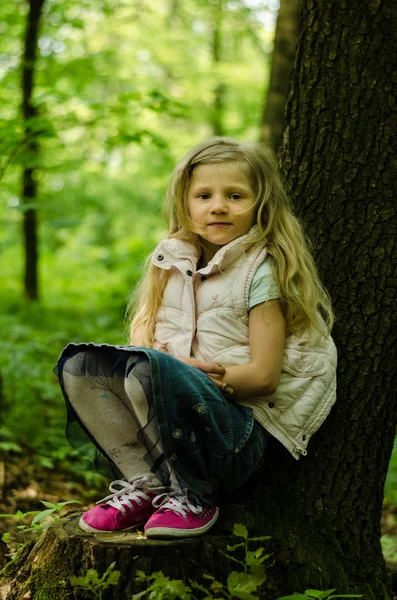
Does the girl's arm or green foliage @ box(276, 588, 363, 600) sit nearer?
green foliage @ box(276, 588, 363, 600)

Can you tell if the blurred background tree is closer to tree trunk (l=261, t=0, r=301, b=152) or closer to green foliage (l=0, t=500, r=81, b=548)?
tree trunk (l=261, t=0, r=301, b=152)

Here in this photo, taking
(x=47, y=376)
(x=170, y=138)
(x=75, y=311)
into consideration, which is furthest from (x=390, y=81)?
(x=170, y=138)

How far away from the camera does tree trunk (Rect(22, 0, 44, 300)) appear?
754cm

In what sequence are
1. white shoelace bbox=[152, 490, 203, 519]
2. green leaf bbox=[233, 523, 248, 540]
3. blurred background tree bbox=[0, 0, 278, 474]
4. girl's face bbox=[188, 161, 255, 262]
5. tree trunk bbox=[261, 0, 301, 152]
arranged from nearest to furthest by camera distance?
green leaf bbox=[233, 523, 248, 540], white shoelace bbox=[152, 490, 203, 519], girl's face bbox=[188, 161, 255, 262], blurred background tree bbox=[0, 0, 278, 474], tree trunk bbox=[261, 0, 301, 152]

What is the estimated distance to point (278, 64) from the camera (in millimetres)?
6250

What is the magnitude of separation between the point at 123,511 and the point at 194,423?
47 centimetres

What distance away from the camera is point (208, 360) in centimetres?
253

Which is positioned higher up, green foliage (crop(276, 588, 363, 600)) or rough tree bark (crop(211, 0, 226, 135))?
rough tree bark (crop(211, 0, 226, 135))

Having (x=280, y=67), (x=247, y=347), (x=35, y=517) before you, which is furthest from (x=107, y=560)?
(x=280, y=67)

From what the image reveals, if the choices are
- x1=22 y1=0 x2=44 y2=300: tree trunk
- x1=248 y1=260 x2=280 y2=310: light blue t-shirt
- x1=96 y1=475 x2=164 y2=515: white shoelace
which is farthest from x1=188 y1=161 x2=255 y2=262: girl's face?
x1=22 y1=0 x2=44 y2=300: tree trunk

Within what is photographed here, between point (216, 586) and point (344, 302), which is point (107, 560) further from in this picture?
point (344, 302)

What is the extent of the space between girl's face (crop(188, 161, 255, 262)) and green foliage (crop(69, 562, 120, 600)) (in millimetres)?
1340

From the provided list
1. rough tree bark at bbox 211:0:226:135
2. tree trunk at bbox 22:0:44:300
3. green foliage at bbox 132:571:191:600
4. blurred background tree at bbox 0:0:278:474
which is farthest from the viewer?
rough tree bark at bbox 211:0:226:135

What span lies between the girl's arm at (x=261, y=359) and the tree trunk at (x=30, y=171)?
3422 mm
